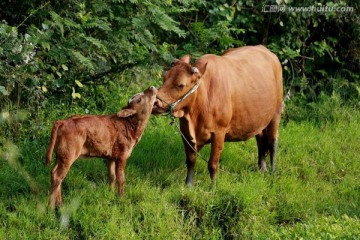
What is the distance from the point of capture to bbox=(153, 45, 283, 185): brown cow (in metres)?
7.58

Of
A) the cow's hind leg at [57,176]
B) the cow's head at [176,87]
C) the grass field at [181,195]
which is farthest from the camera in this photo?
the cow's head at [176,87]

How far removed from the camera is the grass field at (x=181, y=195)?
706cm

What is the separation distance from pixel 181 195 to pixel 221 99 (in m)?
1.15

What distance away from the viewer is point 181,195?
25.1 ft

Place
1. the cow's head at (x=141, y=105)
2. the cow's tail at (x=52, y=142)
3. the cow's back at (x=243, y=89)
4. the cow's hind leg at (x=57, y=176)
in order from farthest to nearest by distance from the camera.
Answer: the cow's back at (x=243, y=89)
the cow's head at (x=141, y=105)
the cow's hind leg at (x=57, y=176)
the cow's tail at (x=52, y=142)

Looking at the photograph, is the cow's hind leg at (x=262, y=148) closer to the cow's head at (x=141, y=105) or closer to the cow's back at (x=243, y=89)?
the cow's back at (x=243, y=89)

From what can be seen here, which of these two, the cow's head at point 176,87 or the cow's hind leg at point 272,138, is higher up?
the cow's head at point 176,87

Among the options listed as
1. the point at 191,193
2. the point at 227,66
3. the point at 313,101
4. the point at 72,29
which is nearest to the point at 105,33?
the point at 72,29

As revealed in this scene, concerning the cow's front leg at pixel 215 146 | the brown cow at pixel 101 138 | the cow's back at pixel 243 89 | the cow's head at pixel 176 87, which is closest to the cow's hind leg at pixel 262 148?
the cow's back at pixel 243 89

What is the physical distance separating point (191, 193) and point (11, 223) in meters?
1.86

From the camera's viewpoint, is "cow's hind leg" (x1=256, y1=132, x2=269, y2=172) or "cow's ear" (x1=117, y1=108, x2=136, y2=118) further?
"cow's hind leg" (x1=256, y1=132, x2=269, y2=172)

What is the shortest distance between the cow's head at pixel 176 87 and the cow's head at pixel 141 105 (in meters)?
0.14
